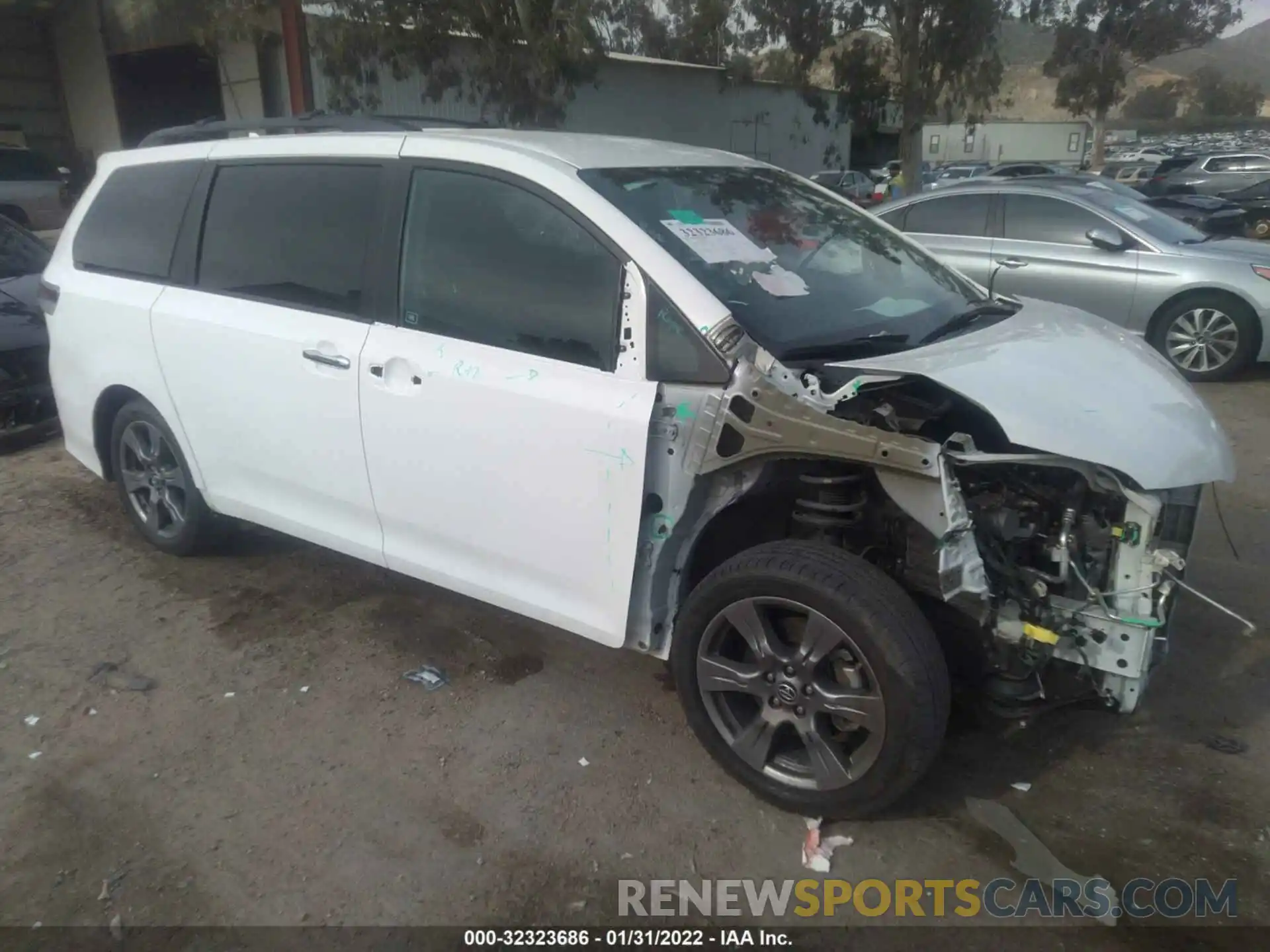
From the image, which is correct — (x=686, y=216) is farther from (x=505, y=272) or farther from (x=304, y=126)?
(x=304, y=126)

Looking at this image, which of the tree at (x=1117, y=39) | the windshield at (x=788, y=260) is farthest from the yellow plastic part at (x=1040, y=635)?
the tree at (x=1117, y=39)

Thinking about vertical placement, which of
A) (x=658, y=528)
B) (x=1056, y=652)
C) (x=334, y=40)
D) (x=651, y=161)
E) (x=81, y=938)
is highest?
(x=334, y=40)

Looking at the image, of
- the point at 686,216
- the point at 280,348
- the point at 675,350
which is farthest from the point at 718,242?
the point at 280,348

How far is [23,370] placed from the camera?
621 centimetres

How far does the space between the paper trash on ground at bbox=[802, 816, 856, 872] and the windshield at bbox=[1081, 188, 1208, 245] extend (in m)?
7.11

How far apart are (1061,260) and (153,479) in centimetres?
722

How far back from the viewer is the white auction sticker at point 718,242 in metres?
3.06

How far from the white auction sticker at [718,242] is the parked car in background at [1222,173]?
2189cm

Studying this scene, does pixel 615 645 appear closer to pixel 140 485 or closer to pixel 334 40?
pixel 140 485

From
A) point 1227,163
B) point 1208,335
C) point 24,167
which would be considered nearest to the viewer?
point 1208,335

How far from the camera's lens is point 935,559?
9.00 ft

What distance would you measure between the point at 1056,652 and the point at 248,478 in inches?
125

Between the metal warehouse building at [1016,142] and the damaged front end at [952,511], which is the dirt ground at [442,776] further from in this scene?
the metal warehouse building at [1016,142]

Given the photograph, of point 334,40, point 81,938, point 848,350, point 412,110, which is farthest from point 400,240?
point 412,110
